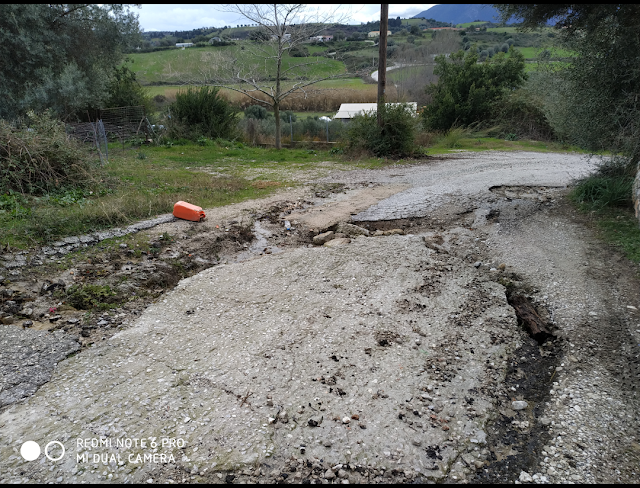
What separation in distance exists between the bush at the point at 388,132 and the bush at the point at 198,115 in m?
7.02

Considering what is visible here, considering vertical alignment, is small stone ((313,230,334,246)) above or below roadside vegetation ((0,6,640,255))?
below

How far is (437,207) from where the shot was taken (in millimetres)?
7836

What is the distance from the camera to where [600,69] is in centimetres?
648

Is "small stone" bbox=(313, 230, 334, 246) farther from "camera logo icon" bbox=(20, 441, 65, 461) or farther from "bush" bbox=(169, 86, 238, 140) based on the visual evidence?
"bush" bbox=(169, 86, 238, 140)

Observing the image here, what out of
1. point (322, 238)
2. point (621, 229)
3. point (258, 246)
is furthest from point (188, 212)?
point (621, 229)

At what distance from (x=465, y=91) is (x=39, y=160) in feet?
68.3

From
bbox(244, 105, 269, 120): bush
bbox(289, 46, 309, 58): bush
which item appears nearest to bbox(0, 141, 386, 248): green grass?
bbox(289, 46, 309, 58): bush

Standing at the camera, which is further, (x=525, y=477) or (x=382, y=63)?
(x=382, y=63)

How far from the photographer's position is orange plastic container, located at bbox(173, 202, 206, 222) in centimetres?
705

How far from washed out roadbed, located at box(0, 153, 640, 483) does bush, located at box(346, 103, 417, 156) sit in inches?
307

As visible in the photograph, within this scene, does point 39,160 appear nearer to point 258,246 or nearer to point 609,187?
point 258,246

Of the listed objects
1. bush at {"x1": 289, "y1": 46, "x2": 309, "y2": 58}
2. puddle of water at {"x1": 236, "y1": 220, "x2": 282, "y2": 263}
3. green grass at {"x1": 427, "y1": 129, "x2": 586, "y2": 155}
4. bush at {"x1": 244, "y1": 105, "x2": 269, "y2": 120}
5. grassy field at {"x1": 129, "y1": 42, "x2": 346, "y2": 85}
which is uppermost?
bush at {"x1": 289, "y1": 46, "x2": 309, "y2": 58}

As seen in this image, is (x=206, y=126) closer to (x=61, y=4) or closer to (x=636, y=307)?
(x=61, y=4)

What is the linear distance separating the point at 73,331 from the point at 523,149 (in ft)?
60.2
